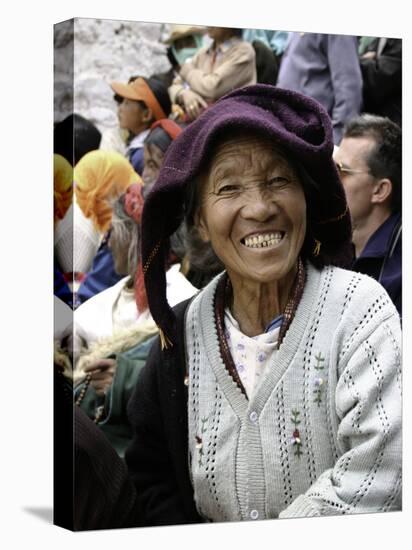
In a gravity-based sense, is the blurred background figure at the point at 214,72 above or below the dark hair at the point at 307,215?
above

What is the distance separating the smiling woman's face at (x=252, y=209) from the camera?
6.20 m

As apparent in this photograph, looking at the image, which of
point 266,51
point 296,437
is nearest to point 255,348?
point 296,437

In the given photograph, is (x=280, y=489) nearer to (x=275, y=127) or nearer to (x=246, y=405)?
(x=246, y=405)

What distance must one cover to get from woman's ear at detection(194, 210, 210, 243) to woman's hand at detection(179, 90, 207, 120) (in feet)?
1.52

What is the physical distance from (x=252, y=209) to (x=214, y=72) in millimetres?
703

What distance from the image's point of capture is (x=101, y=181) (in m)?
6.11

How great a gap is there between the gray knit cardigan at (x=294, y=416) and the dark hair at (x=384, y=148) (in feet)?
2.30

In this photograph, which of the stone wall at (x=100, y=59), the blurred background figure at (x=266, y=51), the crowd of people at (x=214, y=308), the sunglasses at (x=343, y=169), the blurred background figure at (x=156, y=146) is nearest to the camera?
the stone wall at (x=100, y=59)

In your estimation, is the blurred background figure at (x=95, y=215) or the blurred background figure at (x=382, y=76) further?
the blurred background figure at (x=382, y=76)

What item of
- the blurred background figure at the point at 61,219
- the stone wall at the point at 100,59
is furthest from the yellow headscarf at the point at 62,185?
the stone wall at the point at 100,59

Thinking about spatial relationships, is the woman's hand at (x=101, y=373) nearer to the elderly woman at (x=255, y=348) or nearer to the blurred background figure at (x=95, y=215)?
the elderly woman at (x=255, y=348)

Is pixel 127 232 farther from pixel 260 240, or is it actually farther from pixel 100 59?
pixel 100 59

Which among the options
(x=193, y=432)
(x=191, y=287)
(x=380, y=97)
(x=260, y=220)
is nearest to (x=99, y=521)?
(x=193, y=432)

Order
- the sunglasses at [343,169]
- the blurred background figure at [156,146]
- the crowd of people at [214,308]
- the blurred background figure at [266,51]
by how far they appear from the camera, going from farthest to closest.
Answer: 1. the sunglasses at [343,169]
2. the blurred background figure at [266,51]
3. the blurred background figure at [156,146]
4. the crowd of people at [214,308]
